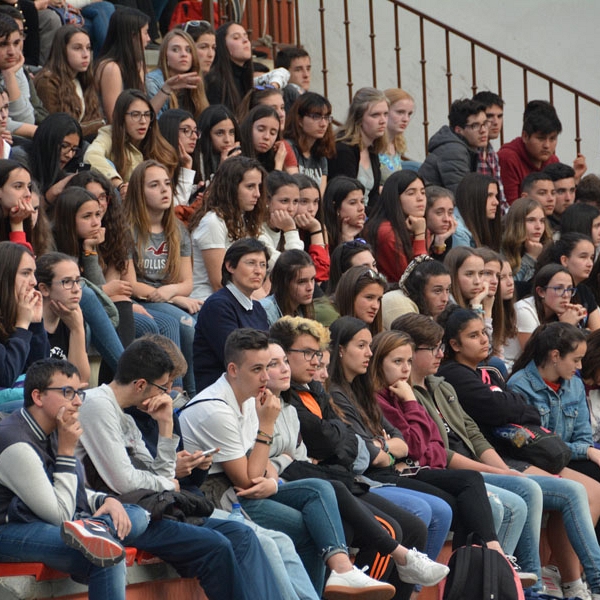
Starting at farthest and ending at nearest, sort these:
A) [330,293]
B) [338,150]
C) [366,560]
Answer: [338,150]
[330,293]
[366,560]

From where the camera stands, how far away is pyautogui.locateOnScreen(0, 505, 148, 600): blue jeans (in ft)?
16.3

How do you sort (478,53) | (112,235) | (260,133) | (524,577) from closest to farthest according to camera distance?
1. (524,577)
2. (112,235)
3. (260,133)
4. (478,53)

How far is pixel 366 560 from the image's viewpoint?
6.20 m

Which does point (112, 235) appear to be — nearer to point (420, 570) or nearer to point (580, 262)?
point (420, 570)

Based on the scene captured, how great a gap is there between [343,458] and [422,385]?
109cm

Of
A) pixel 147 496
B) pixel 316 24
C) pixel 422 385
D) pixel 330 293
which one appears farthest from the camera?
pixel 316 24

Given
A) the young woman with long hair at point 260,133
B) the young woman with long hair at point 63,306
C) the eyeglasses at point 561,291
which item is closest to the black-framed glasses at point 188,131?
the young woman with long hair at point 260,133

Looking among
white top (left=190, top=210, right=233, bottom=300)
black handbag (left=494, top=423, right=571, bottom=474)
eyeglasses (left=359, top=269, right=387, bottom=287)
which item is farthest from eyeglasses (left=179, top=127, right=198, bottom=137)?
black handbag (left=494, top=423, right=571, bottom=474)

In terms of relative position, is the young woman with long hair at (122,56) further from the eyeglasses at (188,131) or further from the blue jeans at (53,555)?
the blue jeans at (53,555)

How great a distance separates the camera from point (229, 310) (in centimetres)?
686

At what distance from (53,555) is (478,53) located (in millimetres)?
8669

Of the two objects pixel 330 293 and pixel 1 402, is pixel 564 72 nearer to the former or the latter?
pixel 330 293

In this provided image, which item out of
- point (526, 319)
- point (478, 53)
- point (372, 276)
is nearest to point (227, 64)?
point (526, 319)

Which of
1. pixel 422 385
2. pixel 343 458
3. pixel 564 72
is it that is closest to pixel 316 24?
pixel 564 72
